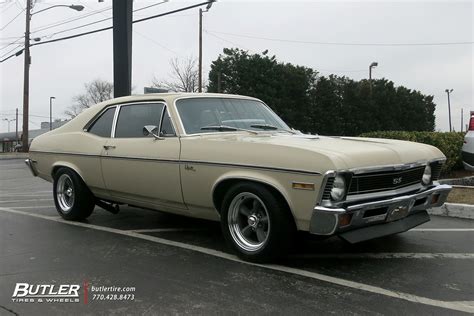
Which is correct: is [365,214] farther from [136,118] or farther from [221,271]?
[136,118]

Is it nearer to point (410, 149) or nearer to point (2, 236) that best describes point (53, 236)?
point (2, 236)

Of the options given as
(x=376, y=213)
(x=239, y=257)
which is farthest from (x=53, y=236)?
(x=376, y=213)

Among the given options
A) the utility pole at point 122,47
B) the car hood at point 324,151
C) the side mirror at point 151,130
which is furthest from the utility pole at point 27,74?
the car hood at point 324,151

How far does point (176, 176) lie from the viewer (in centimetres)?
516

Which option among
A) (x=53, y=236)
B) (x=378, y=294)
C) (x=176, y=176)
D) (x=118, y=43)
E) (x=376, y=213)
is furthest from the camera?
(x=118, y=43)

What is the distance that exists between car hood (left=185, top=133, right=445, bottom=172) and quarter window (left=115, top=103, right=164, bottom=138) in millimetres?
810

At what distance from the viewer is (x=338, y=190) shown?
4.08 metres

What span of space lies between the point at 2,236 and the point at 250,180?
3.34 m

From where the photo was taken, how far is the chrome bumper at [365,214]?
3994mm

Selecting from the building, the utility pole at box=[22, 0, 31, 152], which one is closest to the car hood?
the utility pole at box=[22, 0, 31, 152]

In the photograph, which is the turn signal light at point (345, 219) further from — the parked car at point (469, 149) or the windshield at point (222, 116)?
the parked car at point (469, 149)

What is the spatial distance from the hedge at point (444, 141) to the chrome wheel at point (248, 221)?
770 centimetres

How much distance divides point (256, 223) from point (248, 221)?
3.8 inches

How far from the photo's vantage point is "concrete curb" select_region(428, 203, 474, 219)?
6.93 metres
